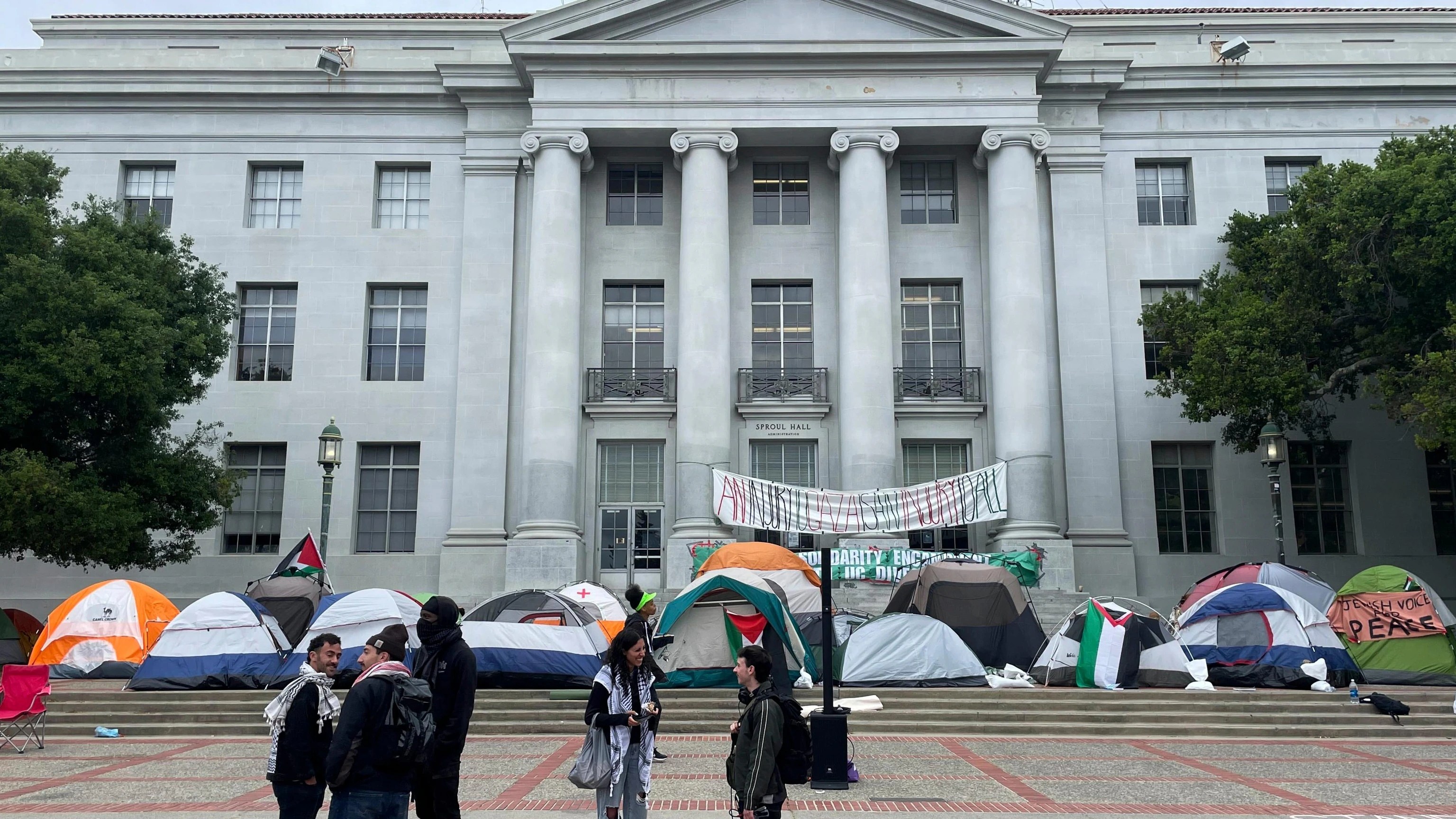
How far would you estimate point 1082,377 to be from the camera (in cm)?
3070

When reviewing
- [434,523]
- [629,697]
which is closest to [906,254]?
[434,523]

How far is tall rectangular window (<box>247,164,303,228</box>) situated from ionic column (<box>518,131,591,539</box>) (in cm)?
700

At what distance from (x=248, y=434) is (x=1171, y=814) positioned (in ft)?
86.8

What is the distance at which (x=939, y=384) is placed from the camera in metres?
31.2

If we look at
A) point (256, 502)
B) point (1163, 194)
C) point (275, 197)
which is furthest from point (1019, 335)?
point (275, 197)

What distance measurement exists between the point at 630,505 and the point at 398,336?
8.06 metres

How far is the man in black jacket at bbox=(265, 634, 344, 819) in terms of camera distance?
7.05 m

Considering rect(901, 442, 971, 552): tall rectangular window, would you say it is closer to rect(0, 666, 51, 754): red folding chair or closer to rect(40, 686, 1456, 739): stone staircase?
rect(40, 686, 1456, 739): stone staircase

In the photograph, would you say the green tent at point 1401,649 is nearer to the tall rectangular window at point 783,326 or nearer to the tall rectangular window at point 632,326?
the tall rectangular window at point 783,326

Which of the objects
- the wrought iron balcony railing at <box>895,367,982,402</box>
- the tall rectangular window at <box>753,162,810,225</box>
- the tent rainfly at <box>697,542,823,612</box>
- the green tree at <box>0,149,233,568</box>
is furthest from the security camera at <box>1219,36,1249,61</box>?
the green tree at <box>0,149,233,568</box>

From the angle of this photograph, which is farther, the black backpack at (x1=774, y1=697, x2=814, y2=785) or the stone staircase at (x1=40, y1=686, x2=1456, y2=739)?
the stone staircase at (x1=40, y1=686, x2=1456, y2=739)

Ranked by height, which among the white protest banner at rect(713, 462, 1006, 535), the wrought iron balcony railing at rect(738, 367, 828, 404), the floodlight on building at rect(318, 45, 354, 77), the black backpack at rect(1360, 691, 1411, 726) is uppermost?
the floodlight on building at rect(318, 45, 354, 77)

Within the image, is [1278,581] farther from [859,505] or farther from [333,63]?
[333,63]

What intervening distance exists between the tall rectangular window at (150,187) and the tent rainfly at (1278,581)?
93.2ft
